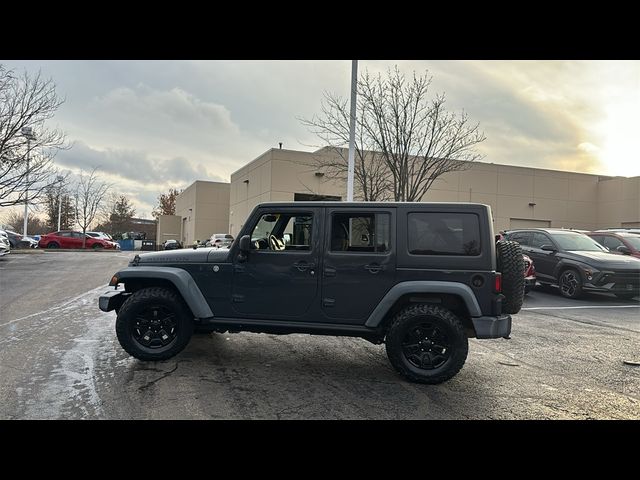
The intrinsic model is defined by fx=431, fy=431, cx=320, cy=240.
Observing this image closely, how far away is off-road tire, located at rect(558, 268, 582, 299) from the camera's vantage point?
10719mm

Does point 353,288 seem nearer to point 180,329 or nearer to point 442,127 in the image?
point 180,329

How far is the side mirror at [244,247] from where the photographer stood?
489 cm

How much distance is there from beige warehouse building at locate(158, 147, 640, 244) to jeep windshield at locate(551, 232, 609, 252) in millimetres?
16197

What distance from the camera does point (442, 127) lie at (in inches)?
590

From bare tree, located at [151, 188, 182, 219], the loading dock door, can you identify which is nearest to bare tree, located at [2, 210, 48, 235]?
bare tree, located at [151, 188, 182, 219]

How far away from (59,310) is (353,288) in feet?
20.7

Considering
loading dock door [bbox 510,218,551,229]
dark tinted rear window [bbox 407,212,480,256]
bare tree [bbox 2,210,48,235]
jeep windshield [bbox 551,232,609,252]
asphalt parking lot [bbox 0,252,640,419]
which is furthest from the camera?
bare tree [bbox 2,210,48,235]

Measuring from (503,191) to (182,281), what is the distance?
98.6ft

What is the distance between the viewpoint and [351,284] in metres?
4.78

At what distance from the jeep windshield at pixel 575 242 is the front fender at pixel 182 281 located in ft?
32.5

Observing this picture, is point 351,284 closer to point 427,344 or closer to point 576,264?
point 427,344

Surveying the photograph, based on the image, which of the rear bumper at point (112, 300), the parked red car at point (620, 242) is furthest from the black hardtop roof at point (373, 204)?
the parked red car at point (620, 242)

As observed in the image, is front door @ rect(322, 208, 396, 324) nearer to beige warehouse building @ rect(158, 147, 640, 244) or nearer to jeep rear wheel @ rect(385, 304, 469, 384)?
jeep rear wheel @ rect(385, 304, 469, 384)
